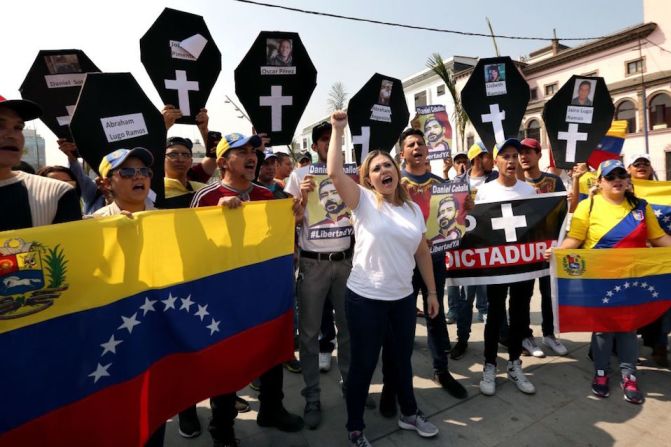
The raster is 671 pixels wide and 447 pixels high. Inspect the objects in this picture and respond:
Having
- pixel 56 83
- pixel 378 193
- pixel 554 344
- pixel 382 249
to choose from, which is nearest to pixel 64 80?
pixel 56 83

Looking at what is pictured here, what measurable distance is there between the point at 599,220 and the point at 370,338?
2198 millimetres

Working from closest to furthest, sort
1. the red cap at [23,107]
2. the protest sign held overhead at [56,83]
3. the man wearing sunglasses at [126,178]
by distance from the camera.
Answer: the red cap at [23,107] → the man wearing sunglasses at [126,178] → the protest sign held overhead at [56,83]

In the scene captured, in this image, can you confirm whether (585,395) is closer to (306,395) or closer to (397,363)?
(397,363)

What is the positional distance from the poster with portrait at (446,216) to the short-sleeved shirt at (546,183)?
98 cm

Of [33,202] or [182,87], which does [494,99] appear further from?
[33,202]

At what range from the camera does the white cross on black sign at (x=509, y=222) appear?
3396 mm

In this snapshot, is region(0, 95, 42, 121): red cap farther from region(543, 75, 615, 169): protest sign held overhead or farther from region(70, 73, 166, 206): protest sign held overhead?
region(543, 75, 615, 169): protest sign held overhead

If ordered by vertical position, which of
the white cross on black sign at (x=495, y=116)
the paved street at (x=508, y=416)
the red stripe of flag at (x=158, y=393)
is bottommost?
the paved street at (x=508, y=416)

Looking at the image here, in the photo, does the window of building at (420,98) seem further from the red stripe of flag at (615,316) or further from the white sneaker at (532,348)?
the red stripe of flag at (615,316)

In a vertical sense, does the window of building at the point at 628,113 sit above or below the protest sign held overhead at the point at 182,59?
above

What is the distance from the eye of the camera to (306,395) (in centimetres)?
294

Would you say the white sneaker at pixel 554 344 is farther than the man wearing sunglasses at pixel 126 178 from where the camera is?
Yes

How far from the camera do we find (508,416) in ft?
9.41

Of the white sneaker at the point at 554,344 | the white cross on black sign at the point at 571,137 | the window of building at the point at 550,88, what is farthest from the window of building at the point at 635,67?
the white sneaker at the point at 554,344
